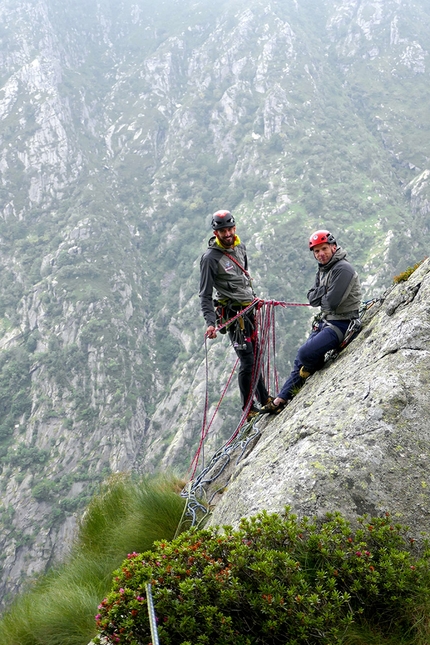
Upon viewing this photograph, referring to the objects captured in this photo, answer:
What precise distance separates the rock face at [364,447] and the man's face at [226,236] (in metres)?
2.44

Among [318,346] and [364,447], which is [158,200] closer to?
[318,346]

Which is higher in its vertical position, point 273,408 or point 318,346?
point 318,346

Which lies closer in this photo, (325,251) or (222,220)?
(325,251)

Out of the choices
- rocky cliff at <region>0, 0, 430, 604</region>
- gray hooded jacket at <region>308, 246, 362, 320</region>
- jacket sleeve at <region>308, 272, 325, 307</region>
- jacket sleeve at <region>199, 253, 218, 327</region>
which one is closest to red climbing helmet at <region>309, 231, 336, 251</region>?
gray hooded jacket at <region>308, 246, 362, 320</region>

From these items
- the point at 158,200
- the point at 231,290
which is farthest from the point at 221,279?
Result: the point at 158,200

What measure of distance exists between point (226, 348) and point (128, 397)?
26.2m

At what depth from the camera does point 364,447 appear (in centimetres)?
322

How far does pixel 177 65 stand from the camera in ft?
625

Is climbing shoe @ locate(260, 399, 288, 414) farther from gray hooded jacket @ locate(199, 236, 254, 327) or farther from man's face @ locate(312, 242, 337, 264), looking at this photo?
man's face @ locate(312, 242, 337, 264)

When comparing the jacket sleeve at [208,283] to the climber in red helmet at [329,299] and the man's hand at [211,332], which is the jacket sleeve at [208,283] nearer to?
the man's hand at [211,332]

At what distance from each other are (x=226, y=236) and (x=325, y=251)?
1439mm

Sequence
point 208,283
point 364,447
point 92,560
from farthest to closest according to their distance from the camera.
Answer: point 208,283, point 92,560, point 364,447

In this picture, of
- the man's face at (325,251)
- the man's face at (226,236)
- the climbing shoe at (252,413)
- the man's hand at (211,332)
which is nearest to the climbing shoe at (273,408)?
the climbing shoe at (252,413)

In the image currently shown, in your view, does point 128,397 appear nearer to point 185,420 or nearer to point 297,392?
point 185,420
